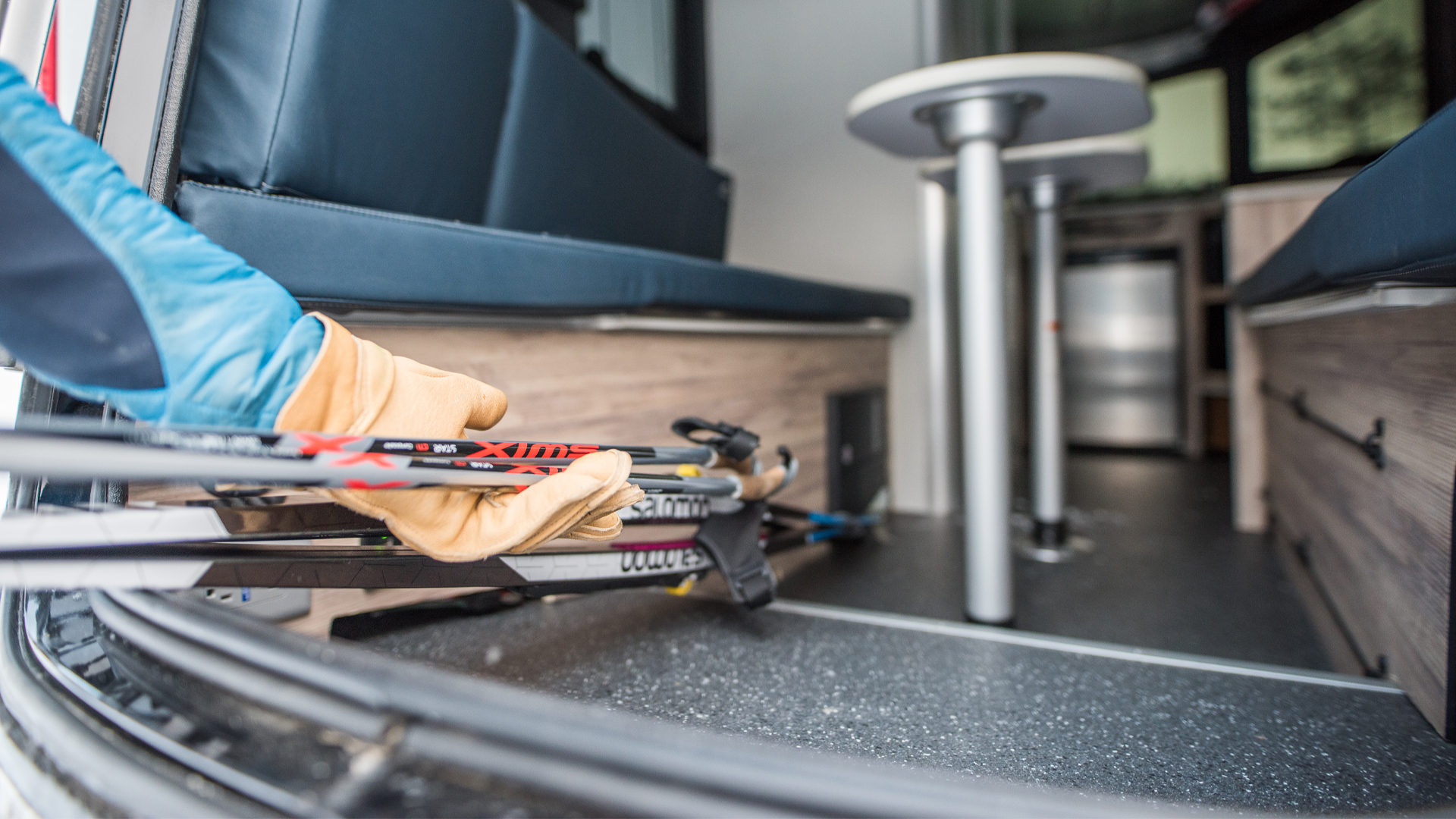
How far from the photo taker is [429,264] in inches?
37.5

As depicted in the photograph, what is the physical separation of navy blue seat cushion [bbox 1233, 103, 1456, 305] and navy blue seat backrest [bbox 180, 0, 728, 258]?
45.8 inches

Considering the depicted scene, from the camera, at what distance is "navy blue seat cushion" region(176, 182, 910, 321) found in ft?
2.63

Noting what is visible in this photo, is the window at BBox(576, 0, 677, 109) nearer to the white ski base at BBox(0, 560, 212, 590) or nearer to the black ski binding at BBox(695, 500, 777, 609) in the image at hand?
the black ski binding at BBox(695, 500, 777, 609)

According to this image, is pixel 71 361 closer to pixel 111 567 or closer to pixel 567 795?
pixel 111 567

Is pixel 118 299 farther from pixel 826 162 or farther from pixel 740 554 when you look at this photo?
pixel 826 162

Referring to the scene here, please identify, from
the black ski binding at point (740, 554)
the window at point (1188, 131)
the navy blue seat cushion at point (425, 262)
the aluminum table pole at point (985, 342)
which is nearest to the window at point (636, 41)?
the navy blue seat cushion at point (425, 262)

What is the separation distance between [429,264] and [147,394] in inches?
17.2

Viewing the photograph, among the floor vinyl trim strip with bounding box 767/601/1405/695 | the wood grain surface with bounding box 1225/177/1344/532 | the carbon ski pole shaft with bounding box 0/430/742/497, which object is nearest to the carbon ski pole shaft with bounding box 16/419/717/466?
the carbon ski pole shaft with bounding box 0/430/742/497

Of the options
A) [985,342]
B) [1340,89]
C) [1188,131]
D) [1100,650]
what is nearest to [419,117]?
[985,342]

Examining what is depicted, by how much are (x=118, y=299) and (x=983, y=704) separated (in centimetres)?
97

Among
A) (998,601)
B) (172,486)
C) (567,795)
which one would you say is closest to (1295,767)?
(998,601)

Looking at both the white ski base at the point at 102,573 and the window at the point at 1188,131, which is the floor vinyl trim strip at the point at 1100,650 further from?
the window at the point at 1188,131

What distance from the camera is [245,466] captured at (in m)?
0.48

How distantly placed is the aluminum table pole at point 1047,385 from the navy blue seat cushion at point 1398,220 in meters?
0.98
